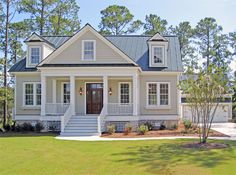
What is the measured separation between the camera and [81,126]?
21.2 metres

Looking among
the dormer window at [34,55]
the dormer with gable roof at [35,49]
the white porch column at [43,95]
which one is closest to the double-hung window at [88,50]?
the white porch column at [43,95]

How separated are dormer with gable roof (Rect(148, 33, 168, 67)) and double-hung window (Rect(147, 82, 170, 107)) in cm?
157

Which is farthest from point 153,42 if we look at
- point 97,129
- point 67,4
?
point 67,4

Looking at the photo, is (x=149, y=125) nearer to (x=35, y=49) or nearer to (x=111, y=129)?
(x=111, y=129)

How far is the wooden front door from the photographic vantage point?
81.4 feet

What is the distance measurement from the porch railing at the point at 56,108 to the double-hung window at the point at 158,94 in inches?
253

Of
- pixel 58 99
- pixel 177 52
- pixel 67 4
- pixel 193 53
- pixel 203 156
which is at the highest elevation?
pixel 67 4

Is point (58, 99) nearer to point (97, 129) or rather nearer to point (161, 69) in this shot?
point (97, 129)

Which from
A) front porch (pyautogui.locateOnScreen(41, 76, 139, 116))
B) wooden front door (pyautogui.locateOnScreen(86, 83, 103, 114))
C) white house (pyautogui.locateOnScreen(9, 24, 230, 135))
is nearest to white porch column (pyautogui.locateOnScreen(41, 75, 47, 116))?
white house (pyautogui.locateOnScreen(9, 24, 230, 135))

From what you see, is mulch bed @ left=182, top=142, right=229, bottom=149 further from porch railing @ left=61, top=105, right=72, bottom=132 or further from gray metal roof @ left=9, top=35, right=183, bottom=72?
gray metal roof @ left=9, top=35, right=183, bottom=72

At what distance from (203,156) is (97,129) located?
9613mm

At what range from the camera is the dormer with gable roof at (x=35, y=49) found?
81.3 ft

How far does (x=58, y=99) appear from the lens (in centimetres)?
2486

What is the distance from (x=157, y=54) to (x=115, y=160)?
15.1 metres
